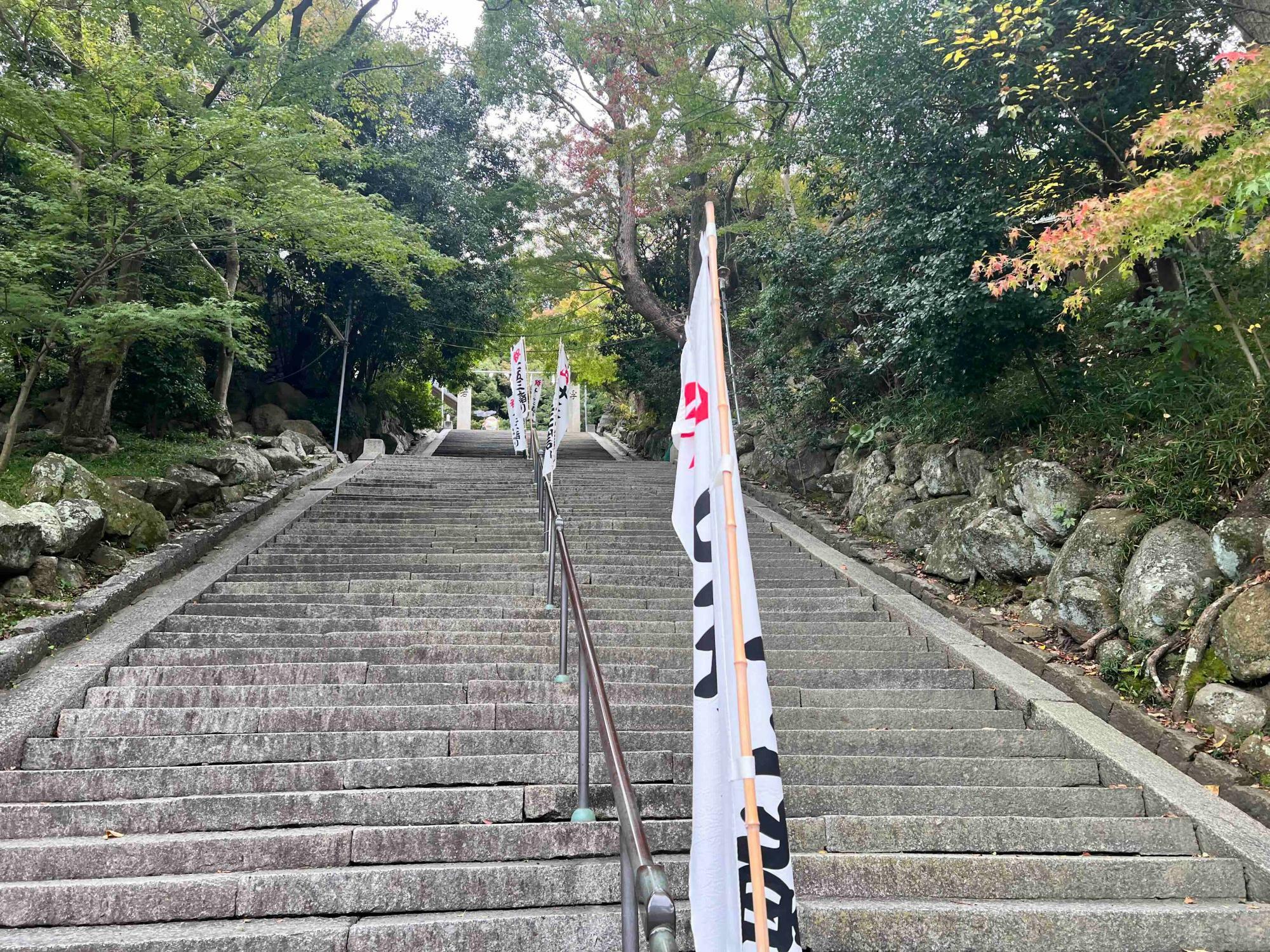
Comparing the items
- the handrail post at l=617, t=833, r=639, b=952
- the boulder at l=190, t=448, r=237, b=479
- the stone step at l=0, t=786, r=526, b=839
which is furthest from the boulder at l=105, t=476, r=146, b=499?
the handrail post at l=617, t=833, r=639, b=952

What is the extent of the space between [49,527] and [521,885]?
531 centimetres

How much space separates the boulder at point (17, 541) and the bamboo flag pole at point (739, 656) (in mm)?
5835

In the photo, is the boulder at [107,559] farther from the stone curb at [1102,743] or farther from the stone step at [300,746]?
the stone curb at [1102,743]

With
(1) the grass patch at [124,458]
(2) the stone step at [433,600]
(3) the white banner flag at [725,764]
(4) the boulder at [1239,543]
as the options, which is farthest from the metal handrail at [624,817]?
(1) the grass patch at [124,458]

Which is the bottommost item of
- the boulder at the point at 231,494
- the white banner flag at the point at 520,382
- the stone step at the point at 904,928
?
the stone step at the point at 904,928

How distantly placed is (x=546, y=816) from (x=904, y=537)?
5405 mm

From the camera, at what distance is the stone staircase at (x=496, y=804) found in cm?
289

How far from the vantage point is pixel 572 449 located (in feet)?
72.1

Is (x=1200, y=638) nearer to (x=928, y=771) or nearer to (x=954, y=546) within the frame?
(x=928, y=771)

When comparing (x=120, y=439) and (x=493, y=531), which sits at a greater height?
(x=120, y=439)

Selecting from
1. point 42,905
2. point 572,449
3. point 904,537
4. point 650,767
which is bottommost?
point 42,905

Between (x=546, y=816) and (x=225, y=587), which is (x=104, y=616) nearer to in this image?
(x=225, y=587)

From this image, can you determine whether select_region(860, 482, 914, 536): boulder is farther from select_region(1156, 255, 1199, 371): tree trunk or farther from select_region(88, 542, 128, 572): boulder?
select_region(88, 542, 128, 572): boulder

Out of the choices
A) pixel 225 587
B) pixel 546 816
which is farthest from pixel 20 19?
pixel 546 816
